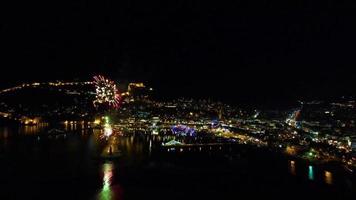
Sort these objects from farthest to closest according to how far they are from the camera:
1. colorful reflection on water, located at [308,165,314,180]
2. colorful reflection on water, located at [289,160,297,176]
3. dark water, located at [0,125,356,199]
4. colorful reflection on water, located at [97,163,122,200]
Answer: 1. colorful reflection on water, located at [289,160,297,176]
2. colorful reflection on water, located at [308,165,314,180]
3. dark water, located at [0,125,356,199]
4. colorful reflection on water, located at [97,163,122,200]

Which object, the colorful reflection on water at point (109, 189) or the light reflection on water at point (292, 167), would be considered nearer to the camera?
the colorful reflection on water at point (109, 189)

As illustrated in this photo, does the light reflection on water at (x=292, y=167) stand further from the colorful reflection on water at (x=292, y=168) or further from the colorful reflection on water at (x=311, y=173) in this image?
the colorful reflection on water at (x=311, y=173)

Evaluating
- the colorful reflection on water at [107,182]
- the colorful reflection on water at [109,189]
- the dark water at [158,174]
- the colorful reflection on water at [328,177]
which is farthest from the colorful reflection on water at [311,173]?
the colorful reflection on water at [107,182]

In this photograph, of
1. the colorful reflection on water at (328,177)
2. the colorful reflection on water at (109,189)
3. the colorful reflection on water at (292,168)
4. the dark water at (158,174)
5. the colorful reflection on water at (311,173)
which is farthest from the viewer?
the colorful reflection on water at (292,168)

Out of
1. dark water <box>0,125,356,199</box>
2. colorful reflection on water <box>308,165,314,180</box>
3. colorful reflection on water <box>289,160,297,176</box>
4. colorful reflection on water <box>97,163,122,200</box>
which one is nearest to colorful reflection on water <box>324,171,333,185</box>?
dark water <box>0,125,356,199</box>

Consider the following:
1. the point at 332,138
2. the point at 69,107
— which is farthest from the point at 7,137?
the point at 332,138

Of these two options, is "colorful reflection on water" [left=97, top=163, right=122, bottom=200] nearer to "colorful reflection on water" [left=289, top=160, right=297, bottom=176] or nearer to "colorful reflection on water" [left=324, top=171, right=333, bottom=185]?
"colorful reflection on water" [left=289, top=160, right=297, bottom=176]

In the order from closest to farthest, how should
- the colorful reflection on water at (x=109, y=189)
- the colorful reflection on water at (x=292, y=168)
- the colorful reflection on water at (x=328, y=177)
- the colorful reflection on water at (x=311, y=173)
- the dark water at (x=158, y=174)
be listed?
the colorful reflection on water at (x=109, y=189) < the dark water at (x=158, y=174) < the colorful reflection on water at (x=328, y=177) < the colorful reflection on water at (x=311, y=173) < the colorful reflection on water at (x=292, y=168)

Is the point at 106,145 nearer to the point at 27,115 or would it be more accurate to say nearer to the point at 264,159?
the point at 264,159
